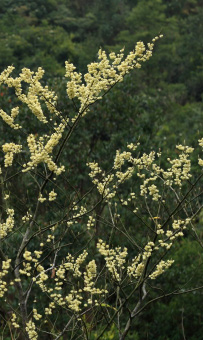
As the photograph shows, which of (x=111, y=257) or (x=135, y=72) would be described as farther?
(x=135, y=72)

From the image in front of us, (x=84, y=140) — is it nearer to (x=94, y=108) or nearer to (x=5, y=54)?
(x=94, y=108)

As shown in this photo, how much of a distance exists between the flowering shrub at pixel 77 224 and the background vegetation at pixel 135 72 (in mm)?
596

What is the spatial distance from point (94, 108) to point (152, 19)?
28.1 metres

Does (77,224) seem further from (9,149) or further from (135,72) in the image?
(135,72)

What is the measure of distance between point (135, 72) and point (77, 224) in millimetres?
24585

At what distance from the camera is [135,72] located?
32531 mm

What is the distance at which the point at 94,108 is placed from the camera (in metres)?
10.9

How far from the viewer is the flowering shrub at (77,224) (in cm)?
495

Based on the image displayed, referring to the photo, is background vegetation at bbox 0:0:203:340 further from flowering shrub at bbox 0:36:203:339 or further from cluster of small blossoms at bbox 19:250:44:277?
cluster of small blossoms at bbox 19:250:44:277

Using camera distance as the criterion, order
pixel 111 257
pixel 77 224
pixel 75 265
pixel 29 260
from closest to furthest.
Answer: pixel 29 260 < pixel 111 257 < pixel 75 265 < pixel 77 224

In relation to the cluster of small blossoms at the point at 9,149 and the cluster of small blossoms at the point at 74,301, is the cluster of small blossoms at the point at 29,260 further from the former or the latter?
the cluster of small blossoms at the point at 9,149

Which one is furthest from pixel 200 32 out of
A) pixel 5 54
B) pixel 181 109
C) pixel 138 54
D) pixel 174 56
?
pixel 138 54

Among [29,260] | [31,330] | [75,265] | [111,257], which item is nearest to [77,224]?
[75,265]

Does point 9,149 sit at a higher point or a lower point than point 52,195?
higher
